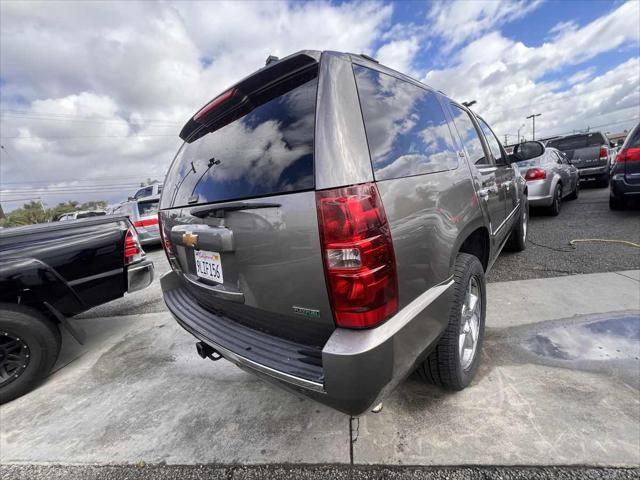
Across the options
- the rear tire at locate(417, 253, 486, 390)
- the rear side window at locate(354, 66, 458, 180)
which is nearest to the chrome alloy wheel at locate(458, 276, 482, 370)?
the rear tire at locate(417, 253, 486, 390)

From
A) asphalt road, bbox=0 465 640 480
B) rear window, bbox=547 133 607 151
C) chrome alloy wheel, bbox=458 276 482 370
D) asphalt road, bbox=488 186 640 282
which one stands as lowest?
asphalt road, bbox=0 465 640 480

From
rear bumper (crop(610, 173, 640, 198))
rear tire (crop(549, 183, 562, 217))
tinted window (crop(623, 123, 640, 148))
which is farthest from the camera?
rear tire (crop(549, 183, 562, 217))

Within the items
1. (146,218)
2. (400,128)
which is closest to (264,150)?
(400,128)

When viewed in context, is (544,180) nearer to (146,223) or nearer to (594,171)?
(594,171)

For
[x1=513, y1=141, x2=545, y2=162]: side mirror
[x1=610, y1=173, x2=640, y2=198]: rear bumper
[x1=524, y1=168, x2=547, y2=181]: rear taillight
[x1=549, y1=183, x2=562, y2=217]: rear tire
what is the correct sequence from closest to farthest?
[x1=513, y1=141, x2=545, y2=162]: side mirror, [x1=610, y1=173, x2=640, y2=198]: rear bumper, [x1=524, y1=168, x2=547, y2=181]: rear taillight, [x1=549, y1=183, x2=562, y2=217]: rear tire

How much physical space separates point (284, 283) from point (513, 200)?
3.34m

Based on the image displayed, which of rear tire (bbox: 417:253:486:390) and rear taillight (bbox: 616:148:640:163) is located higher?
rear taillight (bbox: 616:148:640:163)

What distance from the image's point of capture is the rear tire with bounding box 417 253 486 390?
1749mm

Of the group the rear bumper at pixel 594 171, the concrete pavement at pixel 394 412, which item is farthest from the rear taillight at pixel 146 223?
the rear bumper at pixel 594 171

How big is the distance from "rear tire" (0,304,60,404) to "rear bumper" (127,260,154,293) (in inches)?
28.9

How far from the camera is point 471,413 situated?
1845 mm

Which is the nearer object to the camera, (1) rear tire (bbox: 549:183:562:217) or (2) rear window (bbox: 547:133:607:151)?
(1) rear tire (bbox: 549:183:562:217)

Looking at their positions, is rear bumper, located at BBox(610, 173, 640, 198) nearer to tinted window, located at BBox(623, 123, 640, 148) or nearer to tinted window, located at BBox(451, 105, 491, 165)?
tinted window, located at BBox(623, 123, 640, 148)

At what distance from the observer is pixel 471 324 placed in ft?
7.07
